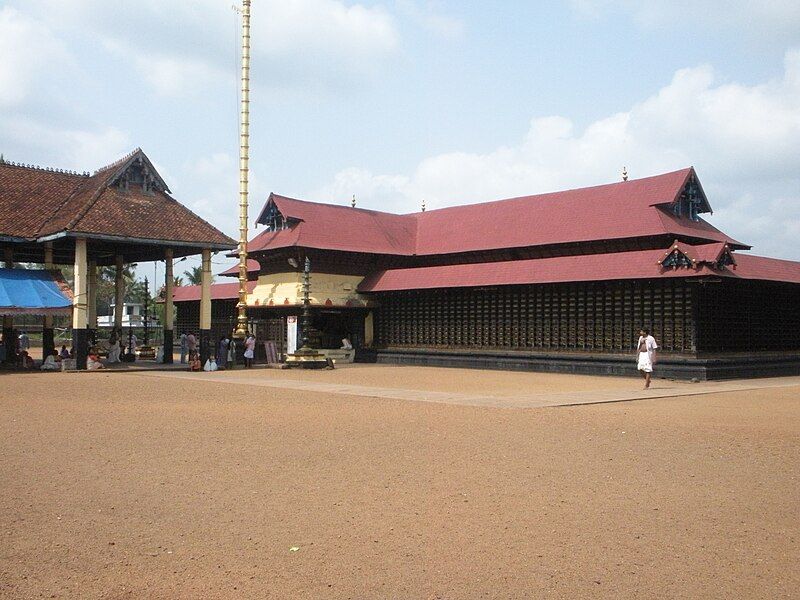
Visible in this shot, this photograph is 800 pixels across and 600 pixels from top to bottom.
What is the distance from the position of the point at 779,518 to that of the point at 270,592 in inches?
172

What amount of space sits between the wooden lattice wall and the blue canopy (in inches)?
533

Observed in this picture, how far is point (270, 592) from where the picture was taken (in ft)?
15.5

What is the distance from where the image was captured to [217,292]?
143 ft

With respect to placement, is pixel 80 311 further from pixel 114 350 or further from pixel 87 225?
pixel 114 350

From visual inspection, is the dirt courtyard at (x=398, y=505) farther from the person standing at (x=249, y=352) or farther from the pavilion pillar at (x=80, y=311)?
the person standing at (x=249, y=352)

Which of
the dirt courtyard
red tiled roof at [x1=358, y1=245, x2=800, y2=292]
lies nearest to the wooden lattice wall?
red tiled roof at [x1=358, y1=245, x2=800, y2=292]

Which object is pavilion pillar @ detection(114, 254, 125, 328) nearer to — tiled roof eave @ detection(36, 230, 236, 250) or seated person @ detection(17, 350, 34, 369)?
seated person @ detection(17, 350, 34, 369)

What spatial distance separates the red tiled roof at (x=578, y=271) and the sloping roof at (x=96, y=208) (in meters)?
8.34

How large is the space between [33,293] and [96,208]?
358cm

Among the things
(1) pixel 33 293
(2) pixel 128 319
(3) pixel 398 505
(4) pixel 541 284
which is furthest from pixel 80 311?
(2) pixel 128 319

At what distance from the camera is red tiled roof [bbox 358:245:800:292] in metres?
24.4

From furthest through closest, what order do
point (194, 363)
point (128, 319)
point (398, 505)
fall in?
point (128, 319), point (194, 363), point (398, 505)

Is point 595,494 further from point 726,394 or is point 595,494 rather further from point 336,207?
point 336,207

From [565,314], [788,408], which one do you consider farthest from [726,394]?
[565,314]
